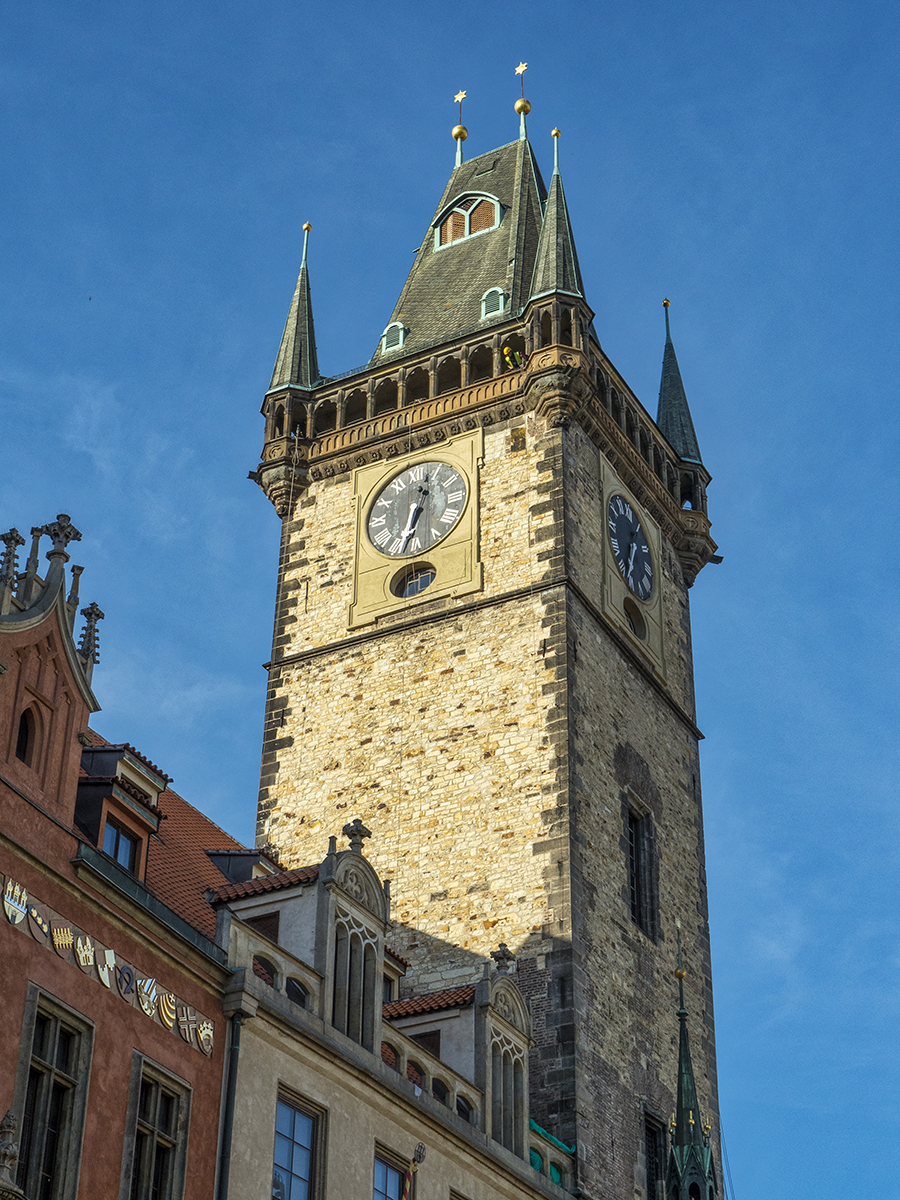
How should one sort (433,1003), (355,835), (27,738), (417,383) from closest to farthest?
1. (27,738)
2. (355,835)
3. (433,1003)
4. (417,383)

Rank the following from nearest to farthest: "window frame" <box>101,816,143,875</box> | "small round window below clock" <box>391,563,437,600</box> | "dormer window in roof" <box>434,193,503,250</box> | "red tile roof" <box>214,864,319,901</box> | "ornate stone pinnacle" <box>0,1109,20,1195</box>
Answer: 1. "ornate stone pinnacle" <box>0,1109,20,1195</box>
2. "window frame" <box>101,816,143,875</box>
3. "red tile roof" <box>214,864,319,901</box>
4. "small round window below clock" <box>391,563,437,600</box>
5. "dormer window in roof" <box>434,193,503,250</box>

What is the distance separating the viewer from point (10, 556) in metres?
19.5

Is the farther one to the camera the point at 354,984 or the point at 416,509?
the point at 416,509

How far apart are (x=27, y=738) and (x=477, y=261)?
79.7ft

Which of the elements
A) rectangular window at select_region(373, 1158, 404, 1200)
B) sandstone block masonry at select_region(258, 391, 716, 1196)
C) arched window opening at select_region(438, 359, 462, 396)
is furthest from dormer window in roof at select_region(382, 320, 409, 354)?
rectangular window at select_region(373, 1158, 404, 1200)

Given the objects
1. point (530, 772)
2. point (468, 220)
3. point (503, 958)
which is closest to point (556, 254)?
point (468, 220)

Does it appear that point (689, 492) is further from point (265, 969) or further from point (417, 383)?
point (265, 969)

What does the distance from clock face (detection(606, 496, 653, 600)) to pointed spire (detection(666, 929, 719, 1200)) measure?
887 centimetres

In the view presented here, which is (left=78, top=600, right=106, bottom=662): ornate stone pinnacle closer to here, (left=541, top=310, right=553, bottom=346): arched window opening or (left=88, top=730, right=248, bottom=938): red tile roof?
(left=88, top=730, right=248, bottom=938): red tile roof

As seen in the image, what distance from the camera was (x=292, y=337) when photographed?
40.4 meters

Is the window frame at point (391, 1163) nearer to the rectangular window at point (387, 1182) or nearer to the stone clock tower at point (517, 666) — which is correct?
the rectangular window at point (387, 1182)

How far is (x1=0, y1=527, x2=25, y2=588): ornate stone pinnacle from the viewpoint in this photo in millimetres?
19375

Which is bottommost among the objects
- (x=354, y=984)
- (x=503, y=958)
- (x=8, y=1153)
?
(x=8, y=1153)

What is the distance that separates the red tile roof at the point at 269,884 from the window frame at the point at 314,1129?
3.06m
